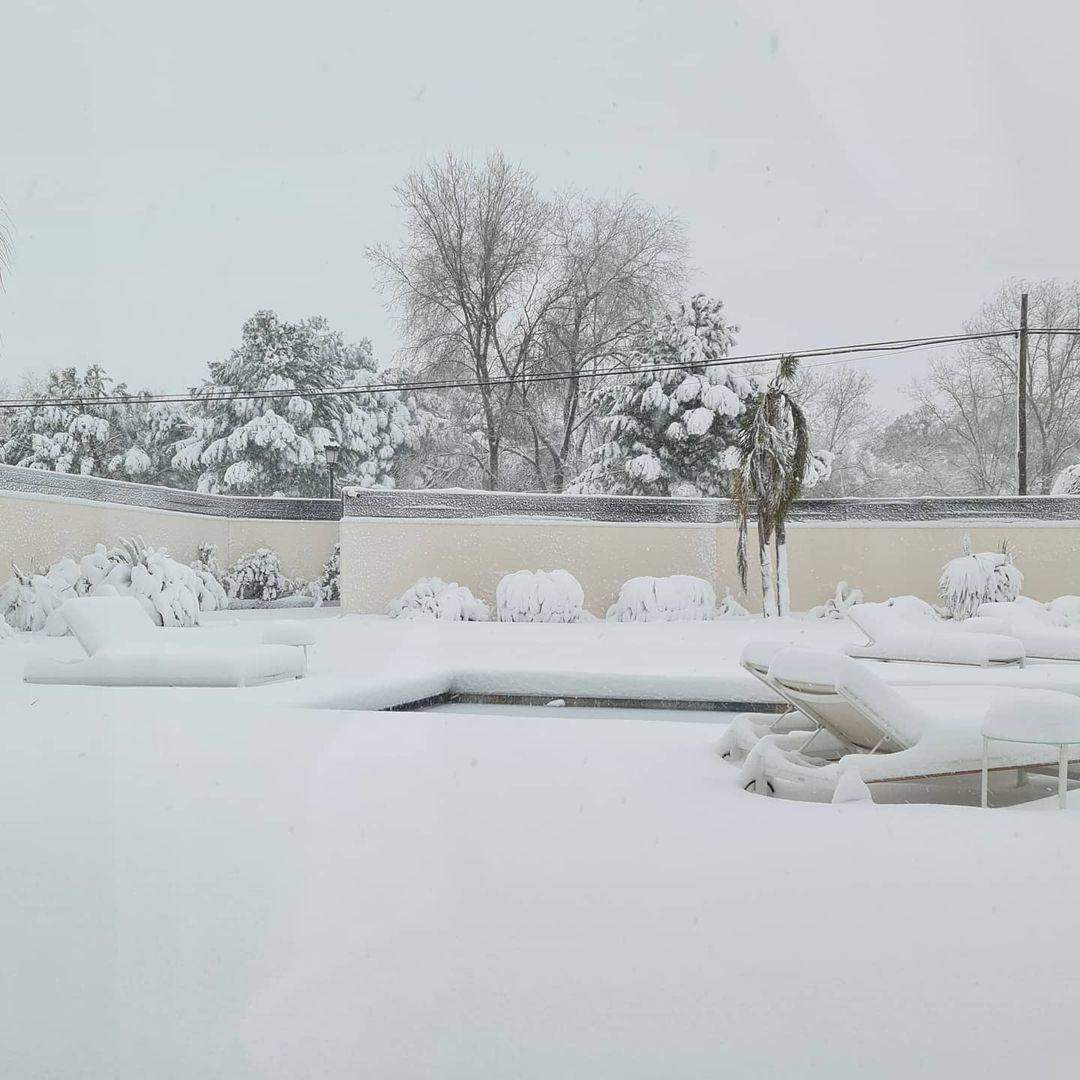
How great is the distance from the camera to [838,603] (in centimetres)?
1462

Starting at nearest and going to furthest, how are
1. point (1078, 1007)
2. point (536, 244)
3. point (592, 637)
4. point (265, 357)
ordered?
point (1078, 1007)
point (592, 637)
point (536, 244)
point (265, 357)

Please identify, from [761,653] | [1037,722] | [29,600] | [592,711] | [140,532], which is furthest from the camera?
[140,532]

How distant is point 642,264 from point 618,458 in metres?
4.13

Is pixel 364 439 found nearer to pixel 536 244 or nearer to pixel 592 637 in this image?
pixel 536 244

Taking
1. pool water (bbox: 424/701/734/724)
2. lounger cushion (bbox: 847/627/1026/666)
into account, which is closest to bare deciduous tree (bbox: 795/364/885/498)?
lounger cushion (bbox: 847/627/1026/666)

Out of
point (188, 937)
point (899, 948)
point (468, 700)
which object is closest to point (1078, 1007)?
point (899, 948)

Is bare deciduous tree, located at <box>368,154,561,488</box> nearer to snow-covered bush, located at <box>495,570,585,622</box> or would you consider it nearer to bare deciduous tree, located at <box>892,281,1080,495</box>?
snow-covered bush, located at <box>495,570,585,622</box>

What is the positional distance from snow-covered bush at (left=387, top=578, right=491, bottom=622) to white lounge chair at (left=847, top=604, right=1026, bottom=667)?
5.63 metres

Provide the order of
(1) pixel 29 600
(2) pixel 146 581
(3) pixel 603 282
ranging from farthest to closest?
(3) pixel 603 282 → (2) pixel 146 581 → (1) pixel 29 600

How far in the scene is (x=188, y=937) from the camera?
7.99 feet

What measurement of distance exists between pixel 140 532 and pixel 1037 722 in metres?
14.5

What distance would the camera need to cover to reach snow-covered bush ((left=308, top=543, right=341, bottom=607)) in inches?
714

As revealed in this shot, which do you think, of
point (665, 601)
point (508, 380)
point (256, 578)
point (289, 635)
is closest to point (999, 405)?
point (508, 380)

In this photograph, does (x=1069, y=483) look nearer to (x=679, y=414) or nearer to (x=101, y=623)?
(x=679, y=414)
